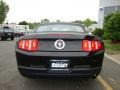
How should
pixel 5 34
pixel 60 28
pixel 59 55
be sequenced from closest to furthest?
pixel 59 55 → pixel 60 28 → pixel 5 34

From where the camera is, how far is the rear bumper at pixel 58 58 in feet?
18.6

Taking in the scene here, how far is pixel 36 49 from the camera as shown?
5.75 metres

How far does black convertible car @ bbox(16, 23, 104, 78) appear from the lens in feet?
18.7

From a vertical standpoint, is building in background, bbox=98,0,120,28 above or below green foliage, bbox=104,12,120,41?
above

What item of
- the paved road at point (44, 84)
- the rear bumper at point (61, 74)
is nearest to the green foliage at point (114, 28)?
the paved road at point (44, 84)

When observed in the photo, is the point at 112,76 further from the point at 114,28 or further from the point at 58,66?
the point at 114,28

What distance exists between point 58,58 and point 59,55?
0.07 metres

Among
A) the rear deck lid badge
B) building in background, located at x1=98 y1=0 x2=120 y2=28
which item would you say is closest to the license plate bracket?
the rear deck lid badge

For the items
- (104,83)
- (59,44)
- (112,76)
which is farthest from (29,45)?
(112,76)

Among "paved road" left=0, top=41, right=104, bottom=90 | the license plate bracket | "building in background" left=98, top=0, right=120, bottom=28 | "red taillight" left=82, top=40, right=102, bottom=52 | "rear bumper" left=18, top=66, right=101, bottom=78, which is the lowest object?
"paved road" left=0, top=41, right=104, bottom=90

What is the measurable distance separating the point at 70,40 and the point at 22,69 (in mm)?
1173

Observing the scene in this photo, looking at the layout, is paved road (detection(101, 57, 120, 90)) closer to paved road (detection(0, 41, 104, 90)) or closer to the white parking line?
the white parking line

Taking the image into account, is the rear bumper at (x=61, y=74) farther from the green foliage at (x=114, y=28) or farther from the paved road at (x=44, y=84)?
the green foliage at (x=114, y=28)

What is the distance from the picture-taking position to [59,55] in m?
5.67
